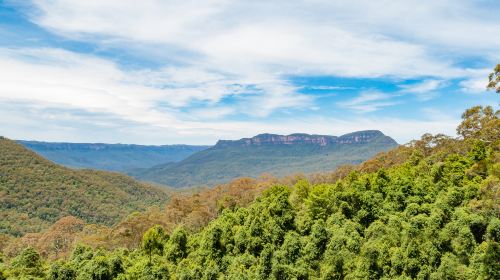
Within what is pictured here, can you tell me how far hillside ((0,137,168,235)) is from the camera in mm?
126169

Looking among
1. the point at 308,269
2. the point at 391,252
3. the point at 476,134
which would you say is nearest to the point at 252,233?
the point at 308,269

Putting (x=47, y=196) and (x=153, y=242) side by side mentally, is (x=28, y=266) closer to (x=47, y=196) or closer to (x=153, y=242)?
(x=153, y=242)

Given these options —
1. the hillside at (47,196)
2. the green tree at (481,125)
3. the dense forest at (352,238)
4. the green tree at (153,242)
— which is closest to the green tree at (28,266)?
the dense forest at (352,238)

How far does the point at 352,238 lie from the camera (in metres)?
38.6

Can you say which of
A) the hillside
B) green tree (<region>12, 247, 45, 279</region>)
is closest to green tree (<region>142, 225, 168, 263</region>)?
green tree (<region>12, 247, 45, 279</region>)

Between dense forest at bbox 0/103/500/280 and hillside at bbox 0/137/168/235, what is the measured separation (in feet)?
285

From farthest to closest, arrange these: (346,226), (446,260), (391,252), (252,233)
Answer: (252,233), (346,226), (391,252), (446,260)

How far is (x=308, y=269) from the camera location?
124 ft

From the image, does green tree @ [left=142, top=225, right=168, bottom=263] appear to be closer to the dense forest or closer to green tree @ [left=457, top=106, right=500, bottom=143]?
the dense forest

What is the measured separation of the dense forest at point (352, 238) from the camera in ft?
109

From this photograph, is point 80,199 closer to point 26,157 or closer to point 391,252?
point 26,157

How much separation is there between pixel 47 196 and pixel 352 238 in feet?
435

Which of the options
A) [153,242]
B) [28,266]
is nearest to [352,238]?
[153,242]

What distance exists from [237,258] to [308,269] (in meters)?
8.15
